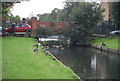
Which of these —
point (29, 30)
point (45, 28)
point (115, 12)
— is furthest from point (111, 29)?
point (29, 30)

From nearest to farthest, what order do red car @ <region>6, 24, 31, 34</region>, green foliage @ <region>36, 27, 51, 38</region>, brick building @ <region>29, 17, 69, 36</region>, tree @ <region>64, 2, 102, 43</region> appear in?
tree @ <region>64, 2, 102, 43</region> → red car @ <region>6, 24, 31, 34</region> → green foliage @ <region>36, 27, 51, 38</region> → brick building @ <region>29, 17, 69, 36</region>

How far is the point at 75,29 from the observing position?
3334 cm

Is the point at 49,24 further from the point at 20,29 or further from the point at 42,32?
the point at 20,29

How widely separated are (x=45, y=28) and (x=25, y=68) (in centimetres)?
2707

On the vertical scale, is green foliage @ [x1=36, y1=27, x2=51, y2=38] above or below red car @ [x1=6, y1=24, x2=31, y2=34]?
below

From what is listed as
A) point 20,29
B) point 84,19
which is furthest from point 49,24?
point 84,19

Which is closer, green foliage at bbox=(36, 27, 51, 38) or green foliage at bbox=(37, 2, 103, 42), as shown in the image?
green foliage at bbox=(37, 2, 103, 42)

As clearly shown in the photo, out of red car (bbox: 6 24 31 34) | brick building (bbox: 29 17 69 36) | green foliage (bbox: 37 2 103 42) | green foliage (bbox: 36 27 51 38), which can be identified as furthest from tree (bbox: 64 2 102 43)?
red car (bbox: 6 24 31 34)

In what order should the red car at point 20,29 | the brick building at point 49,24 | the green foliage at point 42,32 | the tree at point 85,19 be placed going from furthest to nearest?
the brick building at point 49,24, the green foliage at point 42,32, the red car at point 20,29, the tree at point 85,19

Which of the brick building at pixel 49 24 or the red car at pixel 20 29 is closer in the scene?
the red car at pixel 20 29

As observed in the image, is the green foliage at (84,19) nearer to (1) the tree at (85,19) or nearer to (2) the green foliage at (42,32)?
(1) the tree at (85,19)

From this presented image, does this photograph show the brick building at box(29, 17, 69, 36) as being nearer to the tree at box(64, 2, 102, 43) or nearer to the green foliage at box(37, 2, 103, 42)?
the green foliage at box(37, 2, 103, 42)

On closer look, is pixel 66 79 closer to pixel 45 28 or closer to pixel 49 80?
pixel 49 80

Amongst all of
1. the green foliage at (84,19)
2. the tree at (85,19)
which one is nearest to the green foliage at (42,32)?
the green foliage at (84,19)
